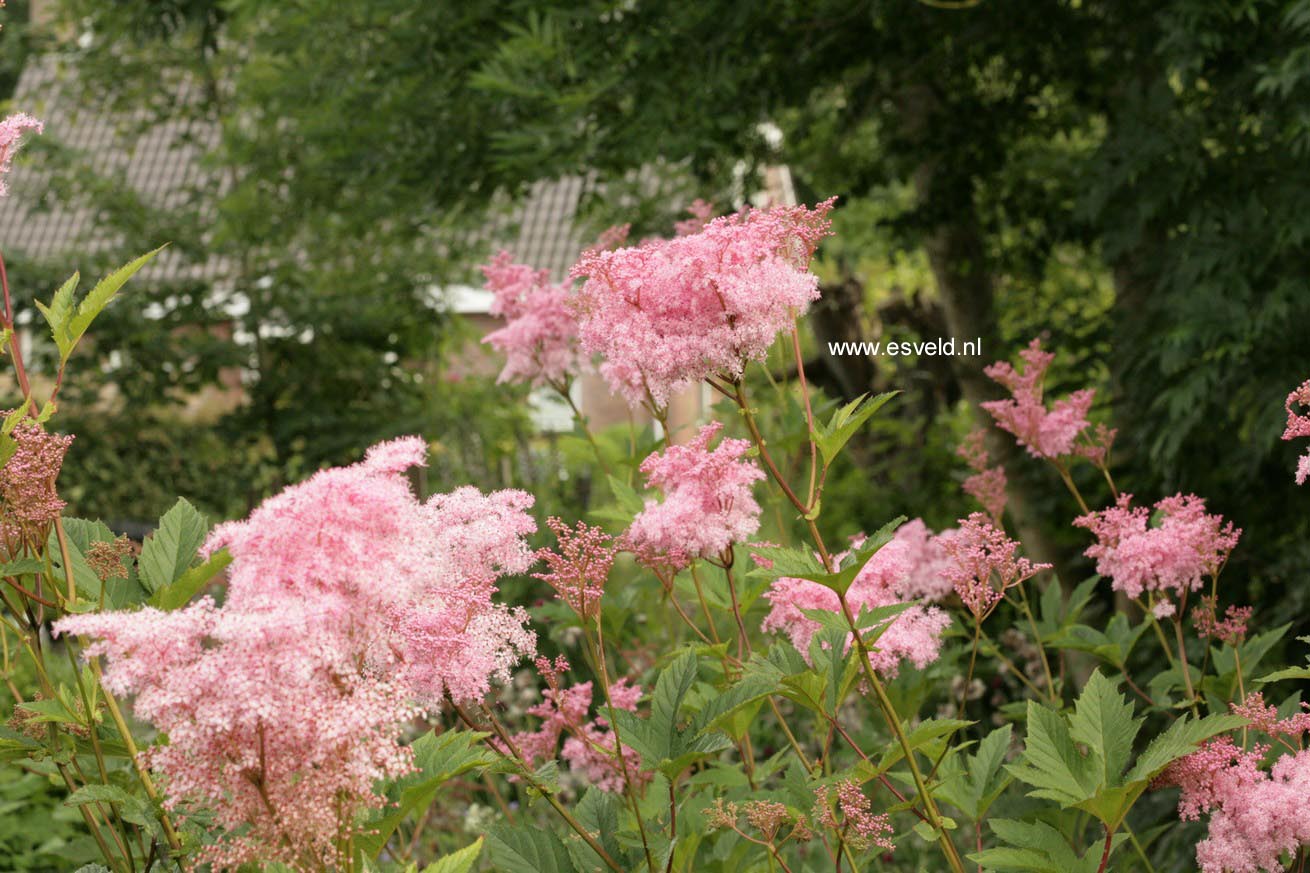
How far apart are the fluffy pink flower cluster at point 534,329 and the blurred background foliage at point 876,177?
1573 millimetres

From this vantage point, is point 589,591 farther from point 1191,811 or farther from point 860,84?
point 860,84

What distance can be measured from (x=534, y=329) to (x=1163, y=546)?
1.52 meters

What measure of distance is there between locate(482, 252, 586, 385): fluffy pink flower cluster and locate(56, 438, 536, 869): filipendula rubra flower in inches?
68.3

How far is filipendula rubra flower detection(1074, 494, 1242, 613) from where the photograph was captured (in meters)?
2.44

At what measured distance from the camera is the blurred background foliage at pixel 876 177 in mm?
4633

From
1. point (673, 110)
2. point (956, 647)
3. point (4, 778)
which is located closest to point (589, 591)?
point (956, 647)

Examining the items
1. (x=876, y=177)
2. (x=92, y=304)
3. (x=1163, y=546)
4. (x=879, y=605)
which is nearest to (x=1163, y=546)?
(x=1163, y=546)

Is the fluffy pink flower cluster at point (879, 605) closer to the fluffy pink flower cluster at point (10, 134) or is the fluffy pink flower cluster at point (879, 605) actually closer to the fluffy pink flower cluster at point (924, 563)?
A: the fluffy pink flower cluster at point (924, 563)

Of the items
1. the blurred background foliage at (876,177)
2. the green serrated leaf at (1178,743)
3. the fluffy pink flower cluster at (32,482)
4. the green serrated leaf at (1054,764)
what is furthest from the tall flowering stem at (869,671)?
the blurred background foliage at (876,177)

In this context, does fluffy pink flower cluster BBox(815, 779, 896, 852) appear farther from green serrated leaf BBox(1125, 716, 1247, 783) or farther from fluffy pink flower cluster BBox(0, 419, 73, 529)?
fluffy pink flower cluster BBox(0, 419, 73, 529)

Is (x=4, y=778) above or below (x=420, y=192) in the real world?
below

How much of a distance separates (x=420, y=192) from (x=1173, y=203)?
3.15m

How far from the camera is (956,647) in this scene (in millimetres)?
3432

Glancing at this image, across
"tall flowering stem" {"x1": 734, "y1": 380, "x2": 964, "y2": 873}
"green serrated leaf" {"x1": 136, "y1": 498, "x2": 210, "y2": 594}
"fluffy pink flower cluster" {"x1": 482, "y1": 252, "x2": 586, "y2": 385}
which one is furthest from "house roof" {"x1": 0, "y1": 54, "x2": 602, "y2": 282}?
"tall flowering stem" {"x1": 734, "y1": 380, "x2": 964, "y2": 873}
